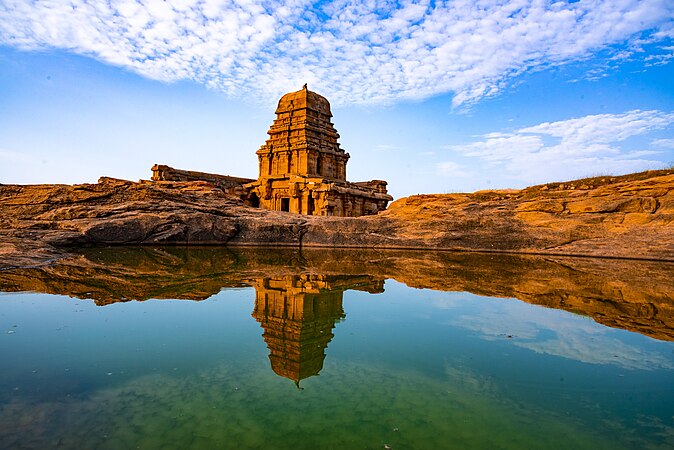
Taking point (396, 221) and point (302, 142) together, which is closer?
point (396, 221)

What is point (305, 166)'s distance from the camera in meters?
30.5

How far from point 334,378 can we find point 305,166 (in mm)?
27631

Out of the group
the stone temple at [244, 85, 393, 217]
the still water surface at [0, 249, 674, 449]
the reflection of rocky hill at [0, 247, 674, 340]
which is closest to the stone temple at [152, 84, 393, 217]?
the stone temple at [244, 85, 393, 217]

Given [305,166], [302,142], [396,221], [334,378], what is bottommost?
[334,378]

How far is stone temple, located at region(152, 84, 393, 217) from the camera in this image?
92.9 feet

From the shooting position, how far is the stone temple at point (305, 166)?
28250 mm

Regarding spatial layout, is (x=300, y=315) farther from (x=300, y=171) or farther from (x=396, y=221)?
(x=300, y=171)

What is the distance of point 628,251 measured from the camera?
12.9 meters

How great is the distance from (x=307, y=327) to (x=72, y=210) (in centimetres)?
1318

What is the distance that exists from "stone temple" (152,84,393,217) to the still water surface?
2193 centimetres

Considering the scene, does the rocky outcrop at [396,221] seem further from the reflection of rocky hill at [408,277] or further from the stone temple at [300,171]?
the stone temple at [300,171]

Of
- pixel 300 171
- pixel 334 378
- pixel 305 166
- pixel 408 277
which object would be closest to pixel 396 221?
pixel 408 277

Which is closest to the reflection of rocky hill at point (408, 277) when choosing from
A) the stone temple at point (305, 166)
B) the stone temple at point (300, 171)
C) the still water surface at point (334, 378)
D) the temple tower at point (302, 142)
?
the still water surface at point (334, 378)

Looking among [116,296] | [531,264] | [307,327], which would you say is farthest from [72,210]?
[531,264]
